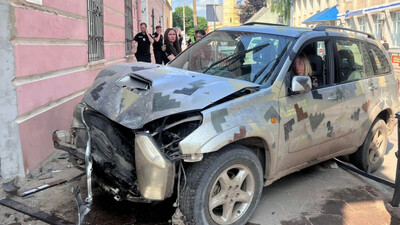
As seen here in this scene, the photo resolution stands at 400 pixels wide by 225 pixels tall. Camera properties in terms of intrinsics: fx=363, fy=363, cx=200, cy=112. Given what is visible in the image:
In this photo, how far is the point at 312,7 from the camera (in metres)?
41.9

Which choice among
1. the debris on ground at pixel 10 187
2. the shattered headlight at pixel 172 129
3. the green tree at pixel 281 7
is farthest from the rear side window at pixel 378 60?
the green tree at pixel 281 7

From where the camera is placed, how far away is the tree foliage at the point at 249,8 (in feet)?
224

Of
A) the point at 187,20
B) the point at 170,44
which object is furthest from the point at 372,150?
the point at 187,20

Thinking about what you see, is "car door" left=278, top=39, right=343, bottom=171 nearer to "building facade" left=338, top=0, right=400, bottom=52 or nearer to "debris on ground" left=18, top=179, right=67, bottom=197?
"debris on ground" left=18, top=179, right=67, bottom=197

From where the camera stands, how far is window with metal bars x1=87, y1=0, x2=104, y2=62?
699 cm

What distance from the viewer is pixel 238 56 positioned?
392cm

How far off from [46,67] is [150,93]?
223cm

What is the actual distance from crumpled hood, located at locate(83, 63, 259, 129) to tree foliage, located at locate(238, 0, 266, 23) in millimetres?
68147

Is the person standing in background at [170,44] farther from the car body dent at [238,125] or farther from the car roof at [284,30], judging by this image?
the car body dent at [238,125]

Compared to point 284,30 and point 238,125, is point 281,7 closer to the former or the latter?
point 284,30

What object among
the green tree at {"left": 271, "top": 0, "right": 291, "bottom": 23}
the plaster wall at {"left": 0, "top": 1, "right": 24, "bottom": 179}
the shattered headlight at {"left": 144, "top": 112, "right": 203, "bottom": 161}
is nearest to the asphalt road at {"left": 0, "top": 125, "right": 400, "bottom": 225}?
the plaster wall at {"left": 0, "top": 1, "right": 24, "bottom": 179}

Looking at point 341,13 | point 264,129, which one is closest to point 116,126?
point 264,129

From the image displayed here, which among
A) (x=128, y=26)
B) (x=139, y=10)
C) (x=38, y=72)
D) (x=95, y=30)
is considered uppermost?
(x=139, y=10)

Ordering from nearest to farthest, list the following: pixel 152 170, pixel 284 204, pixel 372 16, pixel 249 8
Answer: pixel 152 170
pixel 284 204
pixel 372 16
pixel 249 8
